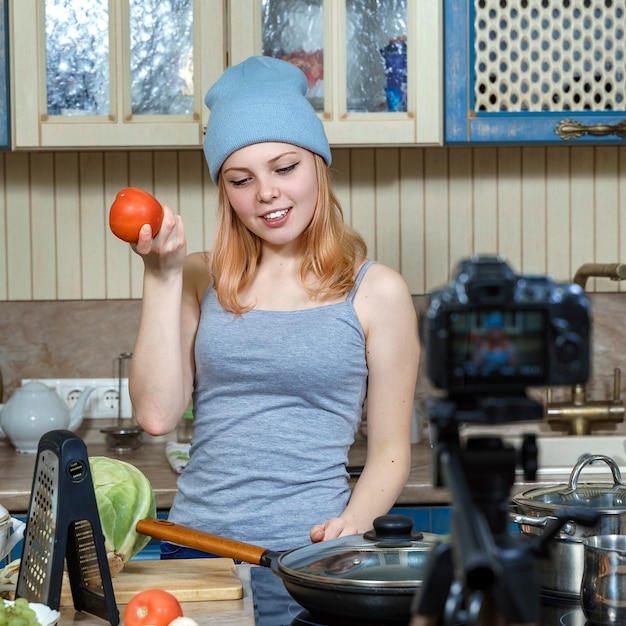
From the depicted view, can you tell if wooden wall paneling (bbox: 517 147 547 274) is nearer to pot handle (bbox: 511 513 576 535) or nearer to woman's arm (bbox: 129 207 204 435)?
woman's arm (bbox: 129 207 204 435)

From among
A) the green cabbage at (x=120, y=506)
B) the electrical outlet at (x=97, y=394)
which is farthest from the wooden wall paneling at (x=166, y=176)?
the green cabbage at (x=120, y=506)

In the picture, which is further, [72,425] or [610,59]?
[72,425]

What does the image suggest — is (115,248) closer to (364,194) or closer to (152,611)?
(364,194)

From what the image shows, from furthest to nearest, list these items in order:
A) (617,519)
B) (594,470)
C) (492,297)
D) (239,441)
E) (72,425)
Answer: (72,425) < (594,470) < (239,441) < (617,519) < (492,297)

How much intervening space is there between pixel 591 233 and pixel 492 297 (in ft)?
7.63

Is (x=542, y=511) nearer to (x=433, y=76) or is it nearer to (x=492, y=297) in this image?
(x=492, y=297)

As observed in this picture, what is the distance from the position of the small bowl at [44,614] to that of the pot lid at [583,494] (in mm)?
531

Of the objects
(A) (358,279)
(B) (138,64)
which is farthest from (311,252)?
(B) (138,64)

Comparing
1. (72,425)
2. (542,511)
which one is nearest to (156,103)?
(72,425)

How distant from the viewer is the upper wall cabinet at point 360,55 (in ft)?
8.01

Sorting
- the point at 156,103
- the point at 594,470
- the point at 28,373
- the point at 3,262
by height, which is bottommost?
the point at 594,470

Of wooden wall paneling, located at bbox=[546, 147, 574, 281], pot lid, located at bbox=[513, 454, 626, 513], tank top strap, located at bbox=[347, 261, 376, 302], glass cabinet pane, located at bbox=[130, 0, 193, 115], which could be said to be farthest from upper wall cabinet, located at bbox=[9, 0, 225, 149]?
pot lid, located at bbox=[513, 454, 626, 513]

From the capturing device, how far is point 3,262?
2.83 meters

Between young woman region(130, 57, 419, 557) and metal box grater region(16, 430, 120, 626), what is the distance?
0.43 metres
